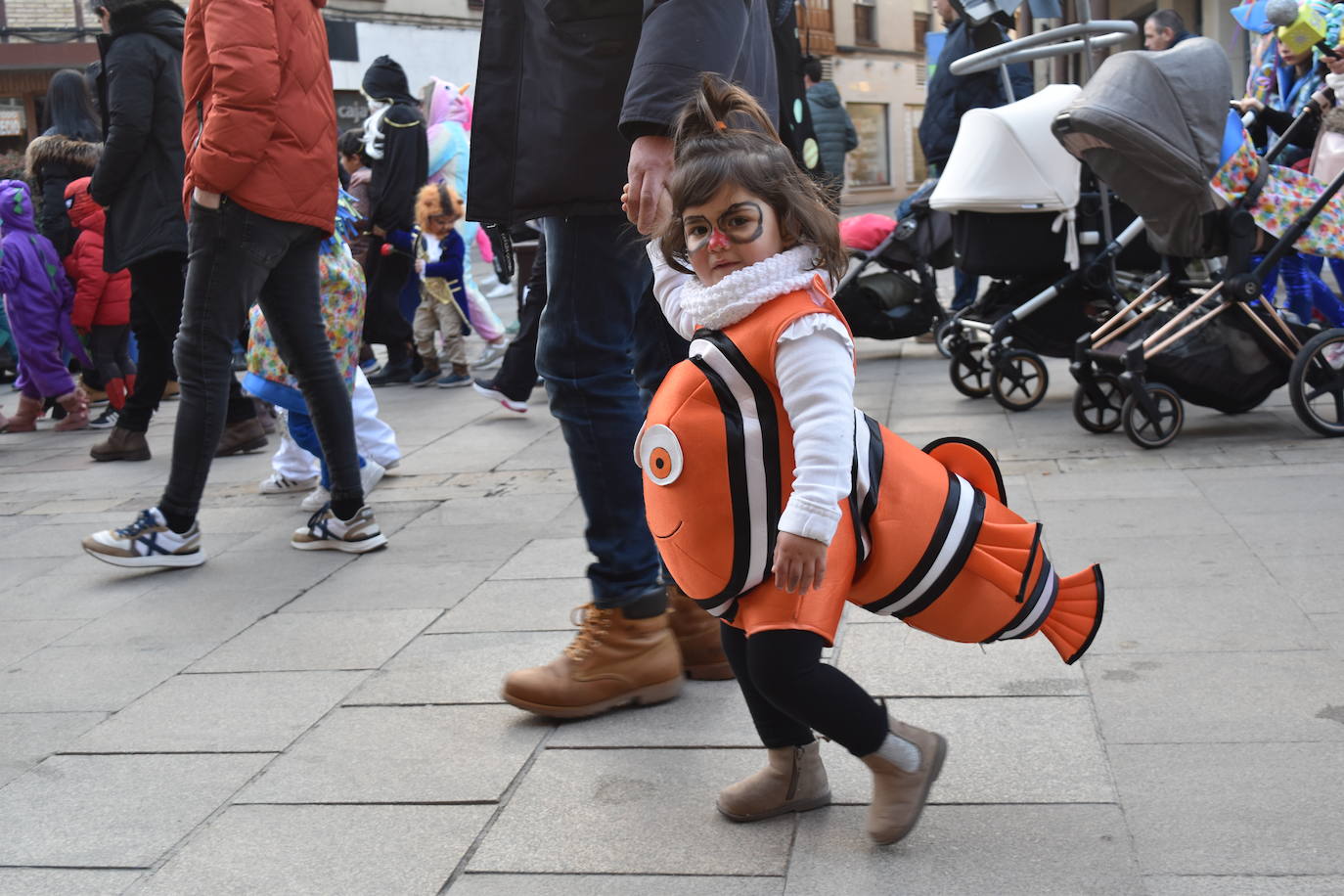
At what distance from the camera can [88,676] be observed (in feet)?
12.2

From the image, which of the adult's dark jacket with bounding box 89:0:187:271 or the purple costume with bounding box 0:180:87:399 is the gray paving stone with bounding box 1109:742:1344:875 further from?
the purple costume with bounding box 0:180:87:399

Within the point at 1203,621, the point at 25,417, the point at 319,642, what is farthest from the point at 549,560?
the point at 25,417

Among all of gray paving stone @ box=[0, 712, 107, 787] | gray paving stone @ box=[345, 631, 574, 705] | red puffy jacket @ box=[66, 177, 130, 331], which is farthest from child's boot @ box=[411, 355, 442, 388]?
gray paving stone @ box=[0, 712, 107, 787]

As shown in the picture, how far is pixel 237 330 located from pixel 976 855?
320cm

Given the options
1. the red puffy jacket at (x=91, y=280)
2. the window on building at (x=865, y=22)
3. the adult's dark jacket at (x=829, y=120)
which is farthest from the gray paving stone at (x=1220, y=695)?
the window on building at (x=865, y=22)

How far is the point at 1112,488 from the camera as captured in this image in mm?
5043

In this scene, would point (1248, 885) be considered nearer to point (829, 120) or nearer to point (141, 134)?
point (141, 134)

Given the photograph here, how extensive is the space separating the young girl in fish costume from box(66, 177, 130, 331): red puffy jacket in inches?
265

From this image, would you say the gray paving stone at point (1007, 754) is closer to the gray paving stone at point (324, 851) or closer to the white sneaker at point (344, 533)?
the gray paving stone at point (324, 851)

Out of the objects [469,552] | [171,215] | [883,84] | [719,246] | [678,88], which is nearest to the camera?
[719,246]

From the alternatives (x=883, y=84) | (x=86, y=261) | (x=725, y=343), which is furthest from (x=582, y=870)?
(x=883, y=84)

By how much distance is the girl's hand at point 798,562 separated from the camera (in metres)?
2.21

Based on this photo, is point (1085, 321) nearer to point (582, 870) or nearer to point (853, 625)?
point (853, 625)

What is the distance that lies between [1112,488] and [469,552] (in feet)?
7.26
